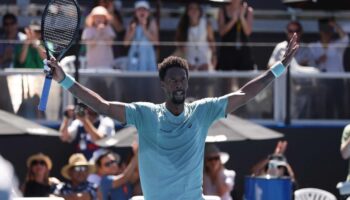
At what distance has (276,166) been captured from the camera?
10211 millimetres

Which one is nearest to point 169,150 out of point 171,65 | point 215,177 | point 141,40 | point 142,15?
point 171,65

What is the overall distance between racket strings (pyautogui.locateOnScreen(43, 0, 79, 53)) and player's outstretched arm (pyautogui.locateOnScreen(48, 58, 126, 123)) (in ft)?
1.56

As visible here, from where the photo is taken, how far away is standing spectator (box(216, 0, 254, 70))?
11.8m

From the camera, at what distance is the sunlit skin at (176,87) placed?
5.27 meters

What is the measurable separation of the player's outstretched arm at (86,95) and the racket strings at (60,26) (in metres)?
0.48

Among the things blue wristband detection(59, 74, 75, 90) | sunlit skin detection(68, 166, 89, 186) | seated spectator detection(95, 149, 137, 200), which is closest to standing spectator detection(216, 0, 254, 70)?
seated spectator detection(95, 149, 137, 200)

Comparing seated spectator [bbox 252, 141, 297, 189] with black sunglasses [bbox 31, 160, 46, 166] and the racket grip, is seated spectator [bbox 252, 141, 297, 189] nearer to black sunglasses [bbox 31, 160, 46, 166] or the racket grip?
black sunglasses [bbox 31, 160, 46, 166]

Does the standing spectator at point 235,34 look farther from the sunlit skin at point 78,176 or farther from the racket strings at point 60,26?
the racket strings at point 60,26

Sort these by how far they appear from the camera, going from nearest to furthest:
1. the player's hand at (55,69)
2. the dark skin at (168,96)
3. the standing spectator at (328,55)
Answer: the player's hand at (55,69), the dark skin at (168,96), the standing spectator at (328,55)

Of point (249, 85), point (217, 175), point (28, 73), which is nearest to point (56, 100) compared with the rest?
point (28, 73)

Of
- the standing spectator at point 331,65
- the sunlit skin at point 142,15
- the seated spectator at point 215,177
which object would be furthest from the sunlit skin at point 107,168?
the standing spectator at point 331,65

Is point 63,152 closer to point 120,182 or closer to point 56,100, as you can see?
point 56,100

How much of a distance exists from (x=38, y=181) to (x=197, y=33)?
316cm

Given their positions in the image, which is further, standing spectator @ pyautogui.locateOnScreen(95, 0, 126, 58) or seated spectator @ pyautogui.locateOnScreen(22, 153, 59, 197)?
standing spectator @ pyautogui.locateOnScreen(95, 0, 126, 58)
